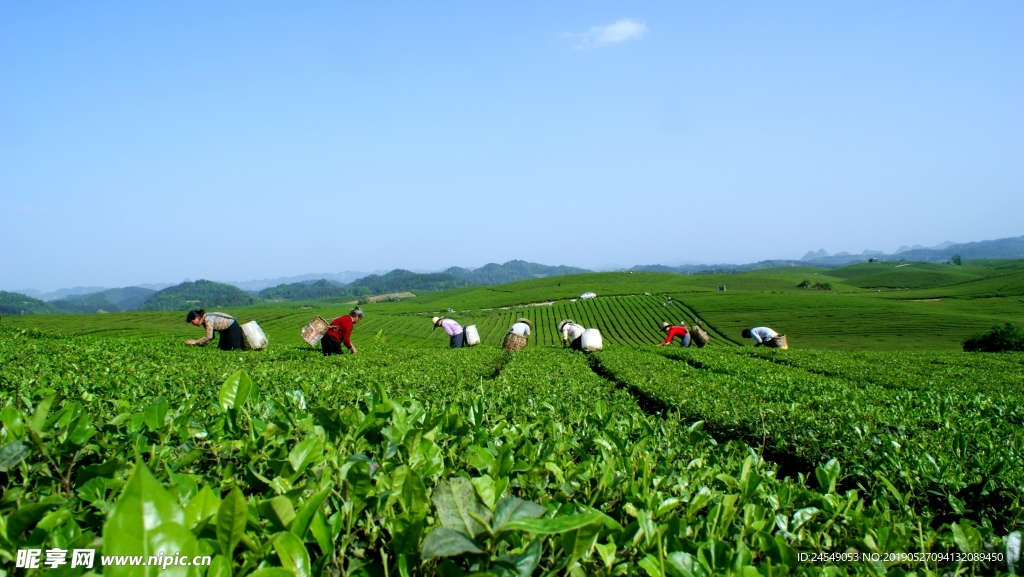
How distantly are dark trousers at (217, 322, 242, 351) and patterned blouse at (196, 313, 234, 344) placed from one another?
18 cm

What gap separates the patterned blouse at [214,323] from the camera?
12.7m

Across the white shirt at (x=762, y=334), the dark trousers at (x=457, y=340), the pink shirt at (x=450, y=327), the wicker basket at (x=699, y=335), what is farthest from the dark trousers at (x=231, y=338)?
the white shirt at (x=762, y=334)

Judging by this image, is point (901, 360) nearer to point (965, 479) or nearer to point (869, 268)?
point (965, 479)

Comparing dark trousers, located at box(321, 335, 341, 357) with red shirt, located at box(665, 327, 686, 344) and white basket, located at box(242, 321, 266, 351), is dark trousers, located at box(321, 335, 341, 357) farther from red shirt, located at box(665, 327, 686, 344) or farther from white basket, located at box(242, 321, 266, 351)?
red shirt, located at box(665, 327, 686, 344)

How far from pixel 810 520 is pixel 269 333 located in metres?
48.6

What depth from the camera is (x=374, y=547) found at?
132 centimetres

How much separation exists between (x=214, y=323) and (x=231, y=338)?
0.69m

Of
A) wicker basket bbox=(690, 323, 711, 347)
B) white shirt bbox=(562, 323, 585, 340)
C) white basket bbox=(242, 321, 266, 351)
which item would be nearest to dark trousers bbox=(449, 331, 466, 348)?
white shirt bbox=(562, 323, 585, 340)

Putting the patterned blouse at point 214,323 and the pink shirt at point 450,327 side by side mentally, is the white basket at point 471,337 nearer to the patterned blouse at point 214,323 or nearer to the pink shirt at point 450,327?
the pink shirt at point 450,327

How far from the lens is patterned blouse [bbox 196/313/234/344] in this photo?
1272 centimetres

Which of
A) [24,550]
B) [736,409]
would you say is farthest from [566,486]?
[736,409]

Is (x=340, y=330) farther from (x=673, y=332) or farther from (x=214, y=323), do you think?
(x=673, y=332)

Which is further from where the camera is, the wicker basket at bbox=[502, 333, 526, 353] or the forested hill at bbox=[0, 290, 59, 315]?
the forested hill at bbox=[0, 290, 59, 315]

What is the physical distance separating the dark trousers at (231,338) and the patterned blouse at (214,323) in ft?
0.58
